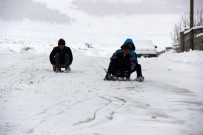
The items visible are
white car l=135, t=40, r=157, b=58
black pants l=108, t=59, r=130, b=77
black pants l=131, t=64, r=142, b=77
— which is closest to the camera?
black pants l=131, t=64, r=142, b=77

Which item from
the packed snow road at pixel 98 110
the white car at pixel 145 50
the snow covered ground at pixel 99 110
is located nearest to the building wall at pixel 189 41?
the white car at pixel 145 50

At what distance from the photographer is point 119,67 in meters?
11.3

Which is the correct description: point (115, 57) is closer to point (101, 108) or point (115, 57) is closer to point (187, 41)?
point (101, 108)

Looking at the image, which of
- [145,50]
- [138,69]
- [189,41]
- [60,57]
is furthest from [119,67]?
[145,50]

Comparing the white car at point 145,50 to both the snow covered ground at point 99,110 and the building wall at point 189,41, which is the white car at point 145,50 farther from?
the snow covered ground at point 99,110

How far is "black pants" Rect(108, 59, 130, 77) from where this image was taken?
443 inches

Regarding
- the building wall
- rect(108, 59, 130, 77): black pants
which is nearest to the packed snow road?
rect(108, 59, 130, 77): black pants

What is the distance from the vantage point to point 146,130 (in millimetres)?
4645

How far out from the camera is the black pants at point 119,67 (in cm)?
1126

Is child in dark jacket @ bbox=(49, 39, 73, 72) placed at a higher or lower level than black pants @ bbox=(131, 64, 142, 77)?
higher

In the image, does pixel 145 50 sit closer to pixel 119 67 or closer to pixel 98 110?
pixel 119 67

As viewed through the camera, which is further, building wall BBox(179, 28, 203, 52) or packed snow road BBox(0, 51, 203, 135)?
building wall BBox(179, 28, 203, 52)

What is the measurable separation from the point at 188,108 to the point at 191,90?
2597 mm

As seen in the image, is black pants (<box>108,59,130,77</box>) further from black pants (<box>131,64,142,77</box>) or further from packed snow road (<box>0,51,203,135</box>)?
packed snow road (<box>0,51,203,135</box>)
